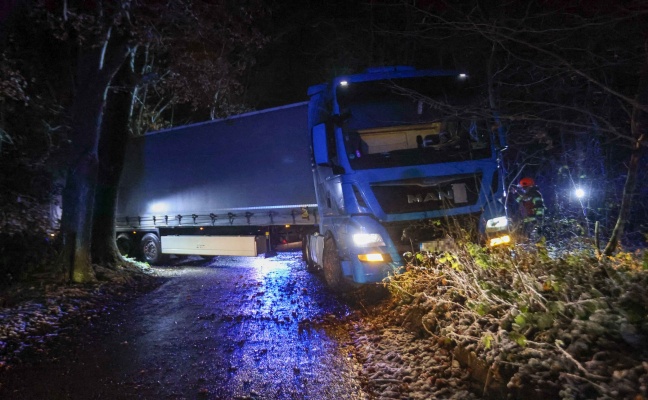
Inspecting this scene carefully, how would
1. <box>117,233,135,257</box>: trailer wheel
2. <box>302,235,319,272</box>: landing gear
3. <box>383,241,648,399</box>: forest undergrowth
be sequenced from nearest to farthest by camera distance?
<box>383,241,648,399</box>: forest undergrowth, <box>302,235,319,272</box>: landing gear, <box>117,233,135,257</box>: trailer wheel

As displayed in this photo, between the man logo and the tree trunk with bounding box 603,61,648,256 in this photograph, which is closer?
the tree trunk with bounding box 603,61,648,256

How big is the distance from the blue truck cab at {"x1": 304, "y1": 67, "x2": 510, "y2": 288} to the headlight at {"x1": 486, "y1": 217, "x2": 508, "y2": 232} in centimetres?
2

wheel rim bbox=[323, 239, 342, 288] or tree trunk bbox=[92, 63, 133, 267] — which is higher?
tree trunk bbox=[92, 63, 133, 267]

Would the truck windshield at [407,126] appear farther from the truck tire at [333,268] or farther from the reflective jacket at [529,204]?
the reflective jacket at [529,204]

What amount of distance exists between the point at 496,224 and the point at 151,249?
11263 mm

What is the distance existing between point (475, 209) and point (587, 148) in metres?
6.64

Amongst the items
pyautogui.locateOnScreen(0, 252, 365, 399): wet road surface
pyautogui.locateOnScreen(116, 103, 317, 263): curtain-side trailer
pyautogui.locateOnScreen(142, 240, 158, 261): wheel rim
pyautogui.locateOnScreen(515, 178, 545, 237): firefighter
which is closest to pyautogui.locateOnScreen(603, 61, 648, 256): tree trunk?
pyautogui.locateOnScreen(0, 252, 365, 399): wet road surface

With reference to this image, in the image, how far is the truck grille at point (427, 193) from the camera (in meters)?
7.39

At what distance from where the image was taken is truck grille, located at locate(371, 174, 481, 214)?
7391 mm

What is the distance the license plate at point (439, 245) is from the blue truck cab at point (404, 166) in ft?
0.12

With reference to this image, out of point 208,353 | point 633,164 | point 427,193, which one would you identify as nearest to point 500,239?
point 427,193

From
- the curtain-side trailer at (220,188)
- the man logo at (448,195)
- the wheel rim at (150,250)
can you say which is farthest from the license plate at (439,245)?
the wheel rim at (150,250)

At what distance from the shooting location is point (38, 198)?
13.6 metres

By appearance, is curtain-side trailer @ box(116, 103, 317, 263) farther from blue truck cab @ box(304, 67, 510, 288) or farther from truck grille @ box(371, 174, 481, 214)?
truck grille @ box(371, 174, 481, 214)
